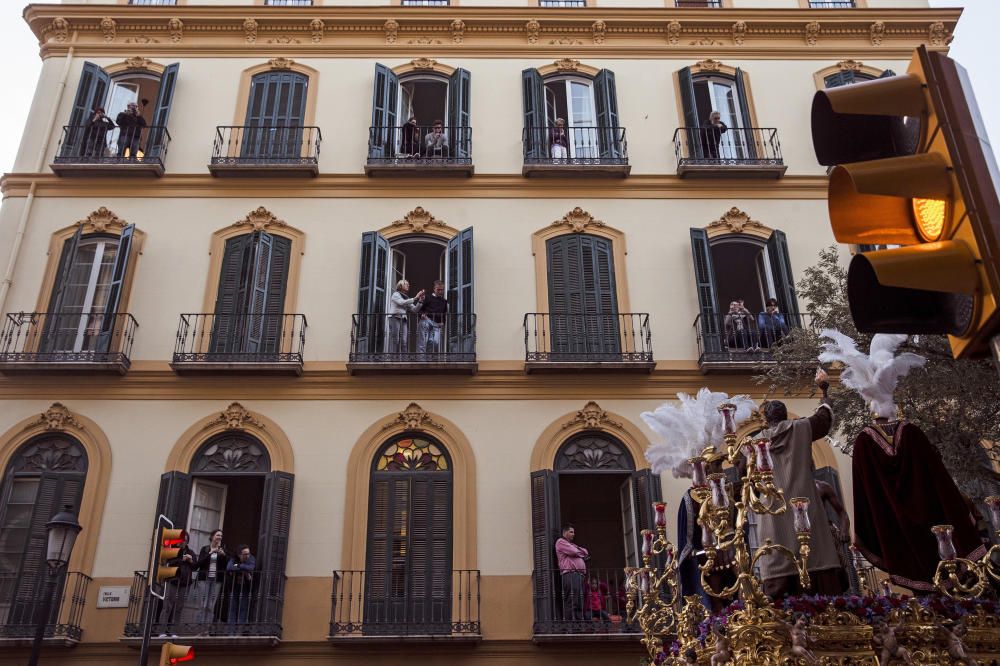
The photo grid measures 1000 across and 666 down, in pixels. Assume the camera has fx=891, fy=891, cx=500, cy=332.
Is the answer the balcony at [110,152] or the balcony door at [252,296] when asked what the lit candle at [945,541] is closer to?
the balcony door at [252,296]

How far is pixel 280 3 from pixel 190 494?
36.3 feet

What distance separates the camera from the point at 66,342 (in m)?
15.5

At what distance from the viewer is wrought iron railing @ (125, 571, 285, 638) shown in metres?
13.0

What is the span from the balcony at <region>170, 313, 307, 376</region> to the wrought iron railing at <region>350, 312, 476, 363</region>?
103 centimetres

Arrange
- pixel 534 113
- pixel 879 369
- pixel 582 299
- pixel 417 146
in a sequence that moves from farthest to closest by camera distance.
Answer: pixel 417 146
pixel 534 113
pixel 582 299
pixel 879 369

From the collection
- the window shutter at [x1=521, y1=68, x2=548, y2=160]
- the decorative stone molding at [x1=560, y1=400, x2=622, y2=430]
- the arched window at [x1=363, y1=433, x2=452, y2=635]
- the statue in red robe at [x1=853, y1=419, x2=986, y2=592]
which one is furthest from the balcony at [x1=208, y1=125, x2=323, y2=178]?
the statue in red robe at [x1=853, y1=419, x2=986, y2=592]

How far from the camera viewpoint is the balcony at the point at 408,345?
1495 centimetres

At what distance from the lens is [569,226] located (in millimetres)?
16781

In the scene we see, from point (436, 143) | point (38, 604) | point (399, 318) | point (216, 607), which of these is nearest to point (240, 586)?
point (216, 607)

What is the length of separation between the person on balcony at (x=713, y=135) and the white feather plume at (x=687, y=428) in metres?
10.8

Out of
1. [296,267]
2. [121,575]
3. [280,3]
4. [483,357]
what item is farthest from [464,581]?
[280,3]

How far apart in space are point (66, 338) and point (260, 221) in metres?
3.94

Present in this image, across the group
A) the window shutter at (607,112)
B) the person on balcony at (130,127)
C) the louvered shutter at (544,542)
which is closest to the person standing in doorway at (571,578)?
the louvered shutter at (544,542)

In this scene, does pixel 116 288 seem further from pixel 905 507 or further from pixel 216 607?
pixel 905 507
